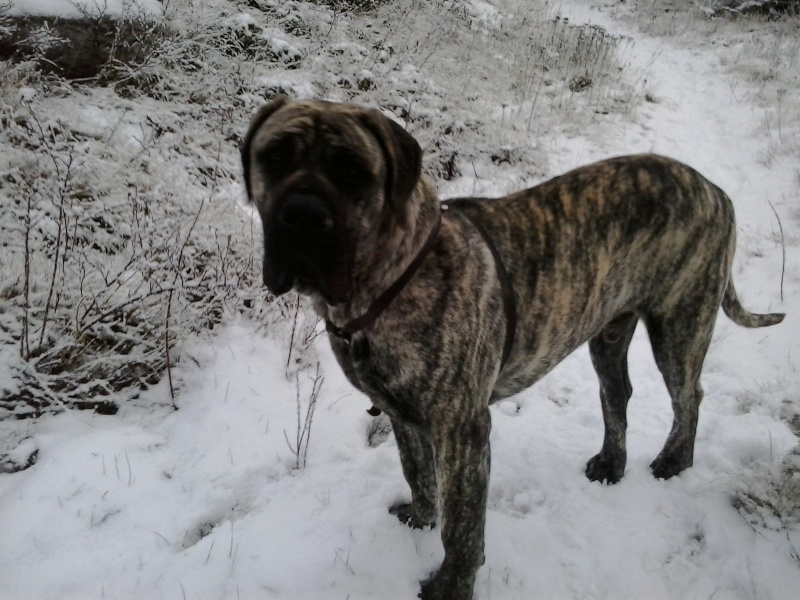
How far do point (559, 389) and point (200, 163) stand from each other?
3.40 m

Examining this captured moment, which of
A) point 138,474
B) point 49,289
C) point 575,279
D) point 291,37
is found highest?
point 291,37

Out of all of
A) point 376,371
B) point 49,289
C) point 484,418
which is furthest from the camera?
point 49,289

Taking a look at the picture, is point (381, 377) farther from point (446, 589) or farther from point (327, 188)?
point (446, 589)

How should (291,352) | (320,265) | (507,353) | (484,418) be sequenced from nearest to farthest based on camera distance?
(320,265) < (484,418) < (507,353) < (291,352)

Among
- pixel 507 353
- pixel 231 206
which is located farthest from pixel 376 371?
pixel 231 206

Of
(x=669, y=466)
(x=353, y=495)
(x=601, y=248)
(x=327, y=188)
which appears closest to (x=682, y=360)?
(x=669, y=466)

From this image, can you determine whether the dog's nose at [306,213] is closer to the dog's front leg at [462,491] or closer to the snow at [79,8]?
the dog's front leg at [462,491]

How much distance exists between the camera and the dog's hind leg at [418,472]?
2303 millimetres

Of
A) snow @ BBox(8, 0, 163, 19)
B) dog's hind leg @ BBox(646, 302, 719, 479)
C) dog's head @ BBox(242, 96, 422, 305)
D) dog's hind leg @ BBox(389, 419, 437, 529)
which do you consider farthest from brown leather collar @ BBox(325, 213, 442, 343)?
snow @ BBox(8, 0, 163, 19)

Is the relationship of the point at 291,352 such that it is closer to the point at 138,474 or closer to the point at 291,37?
the point at 138,474

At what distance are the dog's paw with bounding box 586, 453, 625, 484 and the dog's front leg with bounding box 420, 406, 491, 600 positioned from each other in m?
1.04

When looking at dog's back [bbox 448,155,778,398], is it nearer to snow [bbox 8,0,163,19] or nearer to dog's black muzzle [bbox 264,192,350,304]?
dog's black muzzle [bbox 264,192,350,304]

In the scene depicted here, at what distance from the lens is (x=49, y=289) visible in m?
2.80

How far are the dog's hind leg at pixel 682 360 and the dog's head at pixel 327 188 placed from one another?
1551 mm
